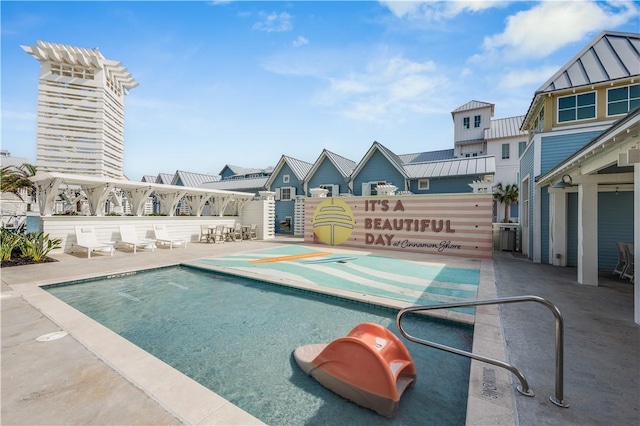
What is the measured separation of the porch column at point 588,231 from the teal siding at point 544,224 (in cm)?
345

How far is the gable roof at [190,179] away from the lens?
2900 centimetres

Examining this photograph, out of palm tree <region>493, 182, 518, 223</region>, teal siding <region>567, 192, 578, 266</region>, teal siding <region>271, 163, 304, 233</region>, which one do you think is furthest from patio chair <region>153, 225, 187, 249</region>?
palm tree <region>493, 182, 518, 223</region>

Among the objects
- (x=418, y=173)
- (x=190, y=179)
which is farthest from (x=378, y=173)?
(x=190, y=179)

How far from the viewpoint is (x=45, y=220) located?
33.6ft

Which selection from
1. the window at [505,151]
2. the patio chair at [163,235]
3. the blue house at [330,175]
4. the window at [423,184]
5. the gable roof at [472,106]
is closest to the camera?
the patio chair at [163,235]

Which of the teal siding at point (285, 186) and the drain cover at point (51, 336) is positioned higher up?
the teal siding at point (285, 186)

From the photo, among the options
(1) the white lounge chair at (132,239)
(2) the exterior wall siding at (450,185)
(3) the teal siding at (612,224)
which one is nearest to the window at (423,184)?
(2) the exterior wall siding at (450,185)

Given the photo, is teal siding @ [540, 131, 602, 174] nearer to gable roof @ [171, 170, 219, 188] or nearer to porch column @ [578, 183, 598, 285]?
porch column @ [578, 183, 598, 285]

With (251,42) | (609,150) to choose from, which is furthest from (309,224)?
(609,150)

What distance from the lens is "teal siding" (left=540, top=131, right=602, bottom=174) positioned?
905 centimetres

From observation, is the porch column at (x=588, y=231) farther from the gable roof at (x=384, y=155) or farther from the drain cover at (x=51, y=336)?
the gable roof at (x=384, y=155)

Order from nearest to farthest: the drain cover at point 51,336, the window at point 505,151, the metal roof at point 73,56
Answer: the drain cover at point 51,336 → the metal roof at point 73,56 → the window at point 505,151

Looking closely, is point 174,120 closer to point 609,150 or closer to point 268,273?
point 268,273

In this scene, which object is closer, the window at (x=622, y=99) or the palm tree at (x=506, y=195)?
the window at (x=622, y=99)
